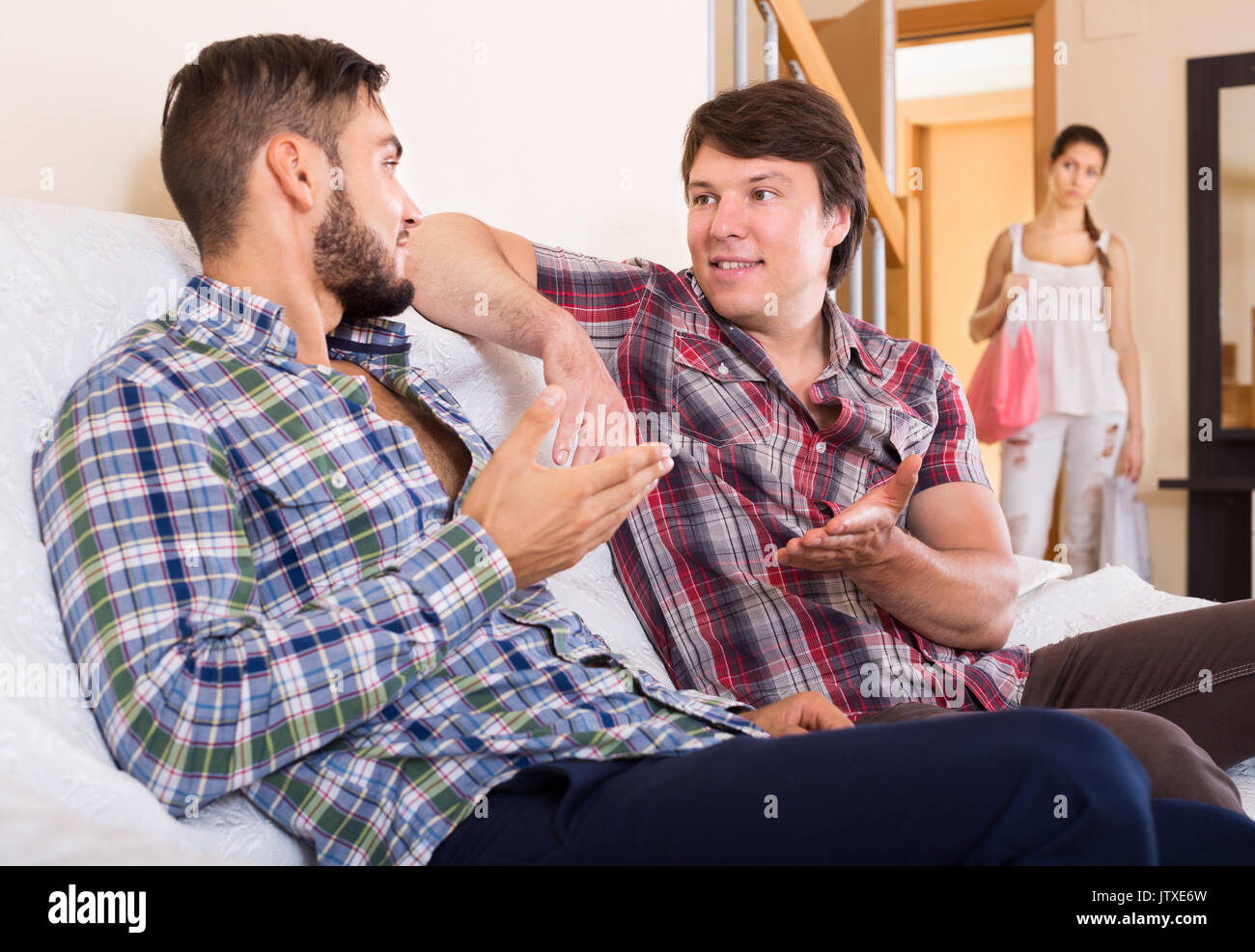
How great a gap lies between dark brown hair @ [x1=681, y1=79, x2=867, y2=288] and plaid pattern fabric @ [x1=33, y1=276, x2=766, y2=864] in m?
0.70

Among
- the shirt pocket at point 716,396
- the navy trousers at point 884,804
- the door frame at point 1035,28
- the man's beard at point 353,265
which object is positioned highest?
the door frame at point 1035,28

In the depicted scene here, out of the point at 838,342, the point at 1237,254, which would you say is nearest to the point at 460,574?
the point at 838,342

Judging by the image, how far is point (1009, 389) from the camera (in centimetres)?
314

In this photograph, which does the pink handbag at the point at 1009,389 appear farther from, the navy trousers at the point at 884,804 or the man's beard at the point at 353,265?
the navy trousers at the point at 884,804

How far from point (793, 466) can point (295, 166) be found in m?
0.64

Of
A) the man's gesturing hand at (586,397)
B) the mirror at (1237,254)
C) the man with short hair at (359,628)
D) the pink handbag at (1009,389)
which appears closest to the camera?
the man with short hair at (359,628)

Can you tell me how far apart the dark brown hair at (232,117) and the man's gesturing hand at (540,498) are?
316 millimetres

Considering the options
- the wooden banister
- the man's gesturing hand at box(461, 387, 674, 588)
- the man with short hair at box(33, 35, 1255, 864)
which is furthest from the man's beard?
the wooden banister

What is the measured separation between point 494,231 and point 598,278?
0.14m

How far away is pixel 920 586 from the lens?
113 centimetres

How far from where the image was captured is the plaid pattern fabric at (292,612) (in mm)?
648

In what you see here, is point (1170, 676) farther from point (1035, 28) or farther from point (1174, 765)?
point (1035, 28)

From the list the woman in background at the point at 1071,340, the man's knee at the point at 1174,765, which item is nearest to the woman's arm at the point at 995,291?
the woman in background at the point at 1071,340
